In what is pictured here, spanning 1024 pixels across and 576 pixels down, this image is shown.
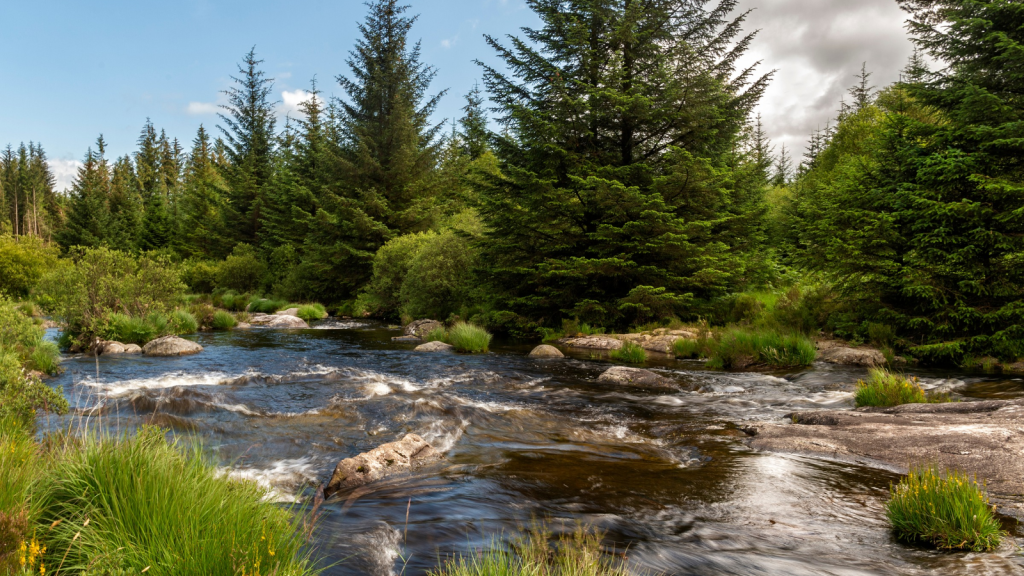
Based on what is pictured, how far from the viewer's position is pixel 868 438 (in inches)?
251

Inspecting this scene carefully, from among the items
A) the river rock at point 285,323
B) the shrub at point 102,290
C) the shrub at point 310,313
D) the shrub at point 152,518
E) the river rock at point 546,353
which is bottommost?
the river rock at point 546,353

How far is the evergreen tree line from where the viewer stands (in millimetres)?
12359

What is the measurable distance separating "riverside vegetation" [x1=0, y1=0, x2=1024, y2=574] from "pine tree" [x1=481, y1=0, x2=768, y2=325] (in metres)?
0.10

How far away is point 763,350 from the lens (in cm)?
1355

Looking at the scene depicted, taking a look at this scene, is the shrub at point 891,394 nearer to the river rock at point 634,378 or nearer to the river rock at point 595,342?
the river rock at point 634,378

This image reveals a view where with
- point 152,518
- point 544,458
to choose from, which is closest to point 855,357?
point 544,458

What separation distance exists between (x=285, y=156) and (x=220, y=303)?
20.4 metres

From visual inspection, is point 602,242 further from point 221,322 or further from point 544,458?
point 221,322

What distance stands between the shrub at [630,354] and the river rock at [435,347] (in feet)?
16.1

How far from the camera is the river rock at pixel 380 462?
534 cm

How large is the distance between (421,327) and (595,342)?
282 inches

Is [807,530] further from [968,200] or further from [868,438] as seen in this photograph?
[968,200]

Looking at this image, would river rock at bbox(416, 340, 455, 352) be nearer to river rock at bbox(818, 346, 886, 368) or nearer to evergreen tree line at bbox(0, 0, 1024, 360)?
evergreen tree line at bbox(0, 0, 1024, 360)

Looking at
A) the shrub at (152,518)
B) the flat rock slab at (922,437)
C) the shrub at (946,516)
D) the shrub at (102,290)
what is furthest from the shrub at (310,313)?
the shrub at (946,516)
